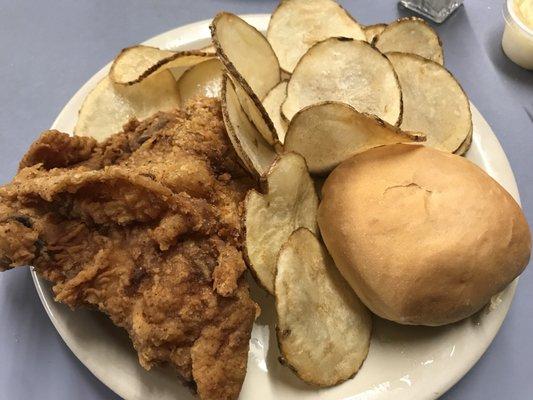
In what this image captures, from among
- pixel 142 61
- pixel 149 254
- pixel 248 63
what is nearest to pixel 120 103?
pixel 142 61

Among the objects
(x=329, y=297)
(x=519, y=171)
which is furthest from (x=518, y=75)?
(x=329, y=297)

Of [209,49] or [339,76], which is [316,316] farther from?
[209,49]

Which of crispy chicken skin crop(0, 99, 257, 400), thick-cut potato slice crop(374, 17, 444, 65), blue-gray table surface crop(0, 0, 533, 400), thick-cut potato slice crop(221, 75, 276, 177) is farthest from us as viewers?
thick-cut potato slice crop(374, 17, 444, 65)

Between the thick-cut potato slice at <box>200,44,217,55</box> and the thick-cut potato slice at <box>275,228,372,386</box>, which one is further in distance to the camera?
the thick-cut potato slice at <box>200,44,217,55</box>

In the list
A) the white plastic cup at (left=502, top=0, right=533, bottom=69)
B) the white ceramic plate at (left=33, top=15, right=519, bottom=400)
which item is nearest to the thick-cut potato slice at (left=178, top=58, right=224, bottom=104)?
the white ceramic plate at (left=33, top=15, right=519, bottom=400)

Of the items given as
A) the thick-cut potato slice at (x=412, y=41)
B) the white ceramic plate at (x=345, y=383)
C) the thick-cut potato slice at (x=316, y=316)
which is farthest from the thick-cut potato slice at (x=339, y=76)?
Result: the white ceramic plate at (x=345, y=383)

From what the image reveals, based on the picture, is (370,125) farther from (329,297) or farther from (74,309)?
(74,309)

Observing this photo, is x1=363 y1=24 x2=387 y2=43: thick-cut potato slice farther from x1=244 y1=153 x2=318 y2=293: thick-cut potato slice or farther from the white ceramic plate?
the white ceramic plate
